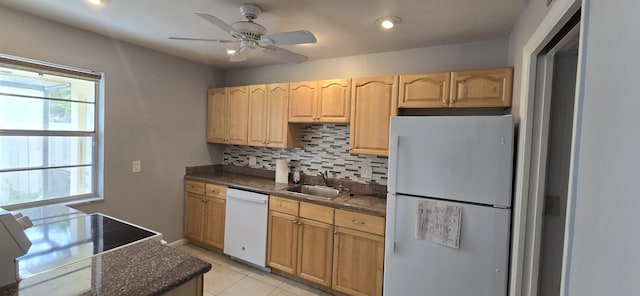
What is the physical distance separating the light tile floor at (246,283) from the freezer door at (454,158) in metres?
1.38

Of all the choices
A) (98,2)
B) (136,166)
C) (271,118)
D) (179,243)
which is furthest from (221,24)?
(179,243)

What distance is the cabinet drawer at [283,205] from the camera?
2695 mm

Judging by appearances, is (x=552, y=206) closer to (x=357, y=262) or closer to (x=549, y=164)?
(x=549, y=164)

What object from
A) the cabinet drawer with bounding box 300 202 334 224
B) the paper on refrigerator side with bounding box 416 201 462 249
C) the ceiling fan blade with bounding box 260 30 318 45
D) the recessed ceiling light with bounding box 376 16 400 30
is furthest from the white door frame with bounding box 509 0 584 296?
the cabinet drawer with bounding box 300 202 334 224

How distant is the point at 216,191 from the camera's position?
10.5 ft

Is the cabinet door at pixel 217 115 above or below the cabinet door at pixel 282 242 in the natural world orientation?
above

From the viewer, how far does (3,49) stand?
2.12 metres

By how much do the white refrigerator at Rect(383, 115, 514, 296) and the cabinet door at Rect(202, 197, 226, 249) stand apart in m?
1.90

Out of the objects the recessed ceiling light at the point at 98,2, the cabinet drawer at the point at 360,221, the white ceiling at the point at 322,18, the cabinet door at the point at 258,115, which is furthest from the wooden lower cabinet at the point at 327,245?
the recessed ceiling light at the point at 98,2

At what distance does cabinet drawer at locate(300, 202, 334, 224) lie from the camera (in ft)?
8.26

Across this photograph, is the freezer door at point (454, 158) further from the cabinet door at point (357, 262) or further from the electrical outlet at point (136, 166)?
the electrical outlet at point (136, 166)

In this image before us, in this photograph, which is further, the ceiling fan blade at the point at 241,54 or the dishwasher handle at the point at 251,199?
the dishwasher handle at the point at 251,199

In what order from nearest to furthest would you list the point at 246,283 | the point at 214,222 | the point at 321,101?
the point at 246,283 → the point at 321,101 → the point at 214,222

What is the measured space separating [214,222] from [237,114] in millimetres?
1279
